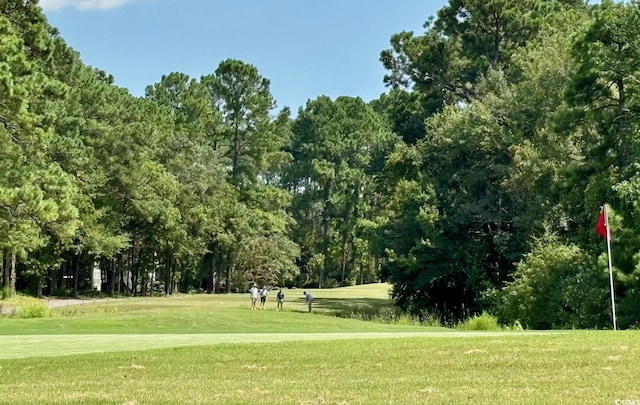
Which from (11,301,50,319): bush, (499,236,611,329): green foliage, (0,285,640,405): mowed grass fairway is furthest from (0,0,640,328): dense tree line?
(0,285,640,405): mowed grass fairway

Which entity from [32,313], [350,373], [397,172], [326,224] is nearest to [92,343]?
[350,373]

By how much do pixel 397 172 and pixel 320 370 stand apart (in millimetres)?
36420

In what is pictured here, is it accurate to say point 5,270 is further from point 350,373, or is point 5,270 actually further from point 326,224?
point 326,224

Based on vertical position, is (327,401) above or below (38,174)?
below

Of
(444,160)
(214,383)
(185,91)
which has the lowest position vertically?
(214,383)

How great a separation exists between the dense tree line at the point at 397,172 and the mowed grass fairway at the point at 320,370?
11.8 meters

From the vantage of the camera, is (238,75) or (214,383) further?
(238,75)

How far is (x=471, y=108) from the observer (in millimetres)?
41062

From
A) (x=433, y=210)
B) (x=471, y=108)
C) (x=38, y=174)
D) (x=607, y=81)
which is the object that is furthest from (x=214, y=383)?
(x=471, y=108)

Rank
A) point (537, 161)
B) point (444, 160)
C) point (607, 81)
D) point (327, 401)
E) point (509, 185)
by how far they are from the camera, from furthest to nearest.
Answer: point (444, 160) → point (509, 185) → point (537, 161) → point (607, 81) → point (327, 401)

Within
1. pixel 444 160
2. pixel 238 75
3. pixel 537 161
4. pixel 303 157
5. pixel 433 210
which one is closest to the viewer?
pixel 537 161

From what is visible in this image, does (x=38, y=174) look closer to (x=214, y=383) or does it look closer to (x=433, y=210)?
(x=214, y=383)

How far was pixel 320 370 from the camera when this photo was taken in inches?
463

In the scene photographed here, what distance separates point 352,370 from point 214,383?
2281mm
